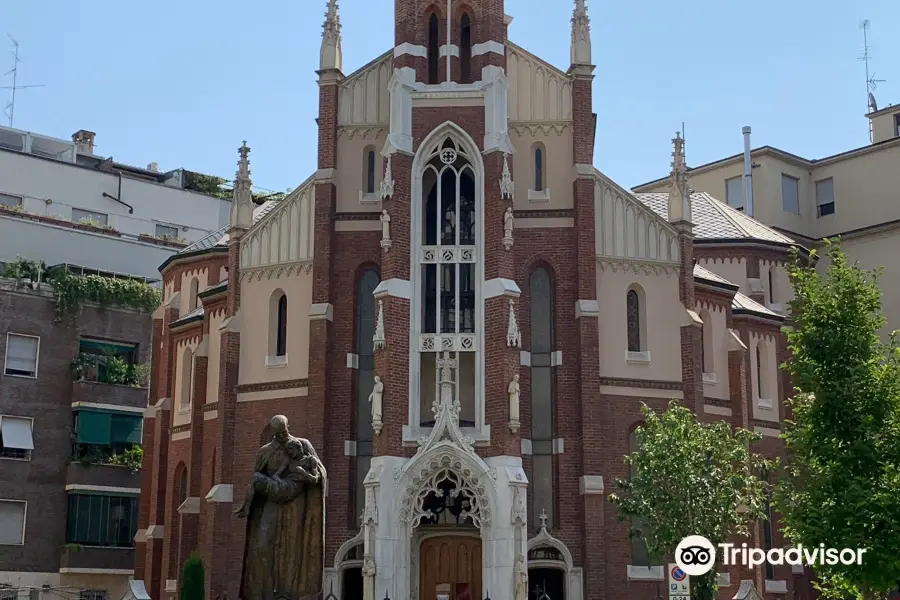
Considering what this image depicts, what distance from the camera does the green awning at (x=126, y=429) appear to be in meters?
58.2

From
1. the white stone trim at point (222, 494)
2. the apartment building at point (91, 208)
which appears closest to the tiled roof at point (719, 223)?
the white stone trim at point (222, 494)

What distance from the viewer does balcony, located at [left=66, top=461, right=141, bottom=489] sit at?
5669cm

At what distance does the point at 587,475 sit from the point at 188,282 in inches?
827

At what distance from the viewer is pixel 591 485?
3925 cm

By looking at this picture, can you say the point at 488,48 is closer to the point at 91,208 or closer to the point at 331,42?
the point at 331,42

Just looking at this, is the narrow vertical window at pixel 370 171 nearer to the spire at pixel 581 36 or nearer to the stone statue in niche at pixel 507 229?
the stone statue in niche at pixel 507 229

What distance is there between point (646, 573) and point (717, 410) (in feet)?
25.8

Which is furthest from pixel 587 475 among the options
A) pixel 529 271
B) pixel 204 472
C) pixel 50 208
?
pixel 50 208

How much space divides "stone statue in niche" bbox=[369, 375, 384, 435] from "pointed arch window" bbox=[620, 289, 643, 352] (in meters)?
8.74

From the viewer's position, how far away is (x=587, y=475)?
39.5 m

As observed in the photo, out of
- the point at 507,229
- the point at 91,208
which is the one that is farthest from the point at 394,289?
the point at 91,208

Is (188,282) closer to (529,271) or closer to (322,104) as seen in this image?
(322,104)

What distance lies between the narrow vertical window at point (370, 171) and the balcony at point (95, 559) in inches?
945

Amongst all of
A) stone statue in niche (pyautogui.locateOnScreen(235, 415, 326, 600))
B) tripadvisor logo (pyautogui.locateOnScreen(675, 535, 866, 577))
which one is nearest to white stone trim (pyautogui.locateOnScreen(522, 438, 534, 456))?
tripadvisor logo (pyautogui.locateOnScreen(675, 535, 866, 577))
